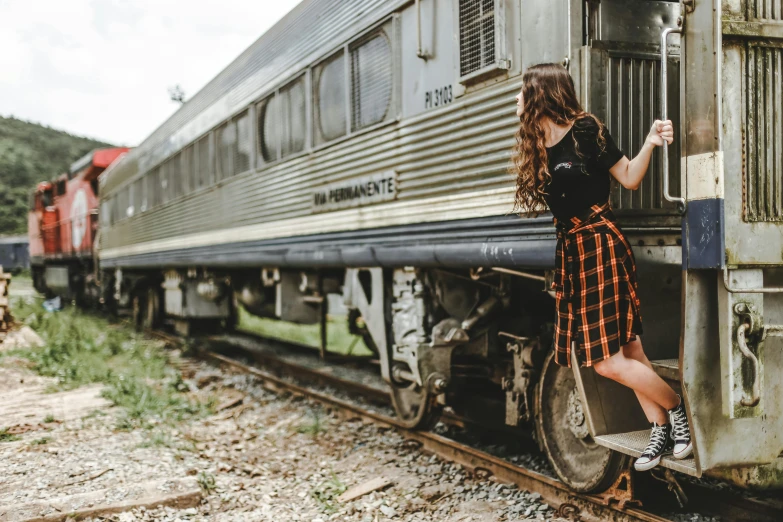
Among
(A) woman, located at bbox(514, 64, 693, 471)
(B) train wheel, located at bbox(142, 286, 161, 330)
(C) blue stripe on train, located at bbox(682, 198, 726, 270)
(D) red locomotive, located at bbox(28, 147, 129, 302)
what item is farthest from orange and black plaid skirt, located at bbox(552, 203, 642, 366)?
(D) red locomotive, located at bbox(28, 147, 129, 302)

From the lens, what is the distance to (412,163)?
5.00 metres

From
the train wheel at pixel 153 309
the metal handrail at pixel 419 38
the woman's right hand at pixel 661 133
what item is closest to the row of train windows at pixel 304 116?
the metal handrail at pixel 419 38

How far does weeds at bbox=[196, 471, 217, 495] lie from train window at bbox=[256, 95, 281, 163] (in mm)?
3633

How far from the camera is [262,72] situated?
7.65 m

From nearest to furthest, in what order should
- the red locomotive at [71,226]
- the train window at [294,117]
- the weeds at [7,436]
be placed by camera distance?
the weeds at [7,436], the train window at [294,117], the red locomotive at [71,226]

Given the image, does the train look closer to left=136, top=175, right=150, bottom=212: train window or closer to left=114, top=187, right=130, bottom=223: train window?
left=136, top=175, right=150, bottom=212: train window

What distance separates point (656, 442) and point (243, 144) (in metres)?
6.21

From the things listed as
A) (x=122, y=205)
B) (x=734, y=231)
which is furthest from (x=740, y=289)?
(x=122, y=205)

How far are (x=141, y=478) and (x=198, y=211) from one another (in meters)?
5.76

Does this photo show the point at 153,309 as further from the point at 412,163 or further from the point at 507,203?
the point at 507,203

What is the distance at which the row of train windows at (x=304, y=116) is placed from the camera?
17.9ft

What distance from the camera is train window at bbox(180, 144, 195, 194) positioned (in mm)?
10211

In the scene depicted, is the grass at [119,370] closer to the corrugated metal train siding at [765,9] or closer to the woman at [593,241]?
the woman at [593,241]

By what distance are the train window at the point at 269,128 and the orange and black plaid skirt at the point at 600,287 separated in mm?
4598
